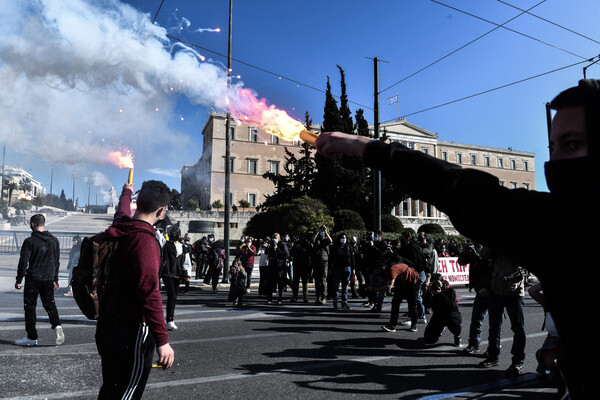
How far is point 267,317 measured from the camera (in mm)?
9211

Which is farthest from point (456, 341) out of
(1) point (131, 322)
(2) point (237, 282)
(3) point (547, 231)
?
(3) point (547, 231)

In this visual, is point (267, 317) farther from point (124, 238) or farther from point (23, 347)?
point (124, 238)

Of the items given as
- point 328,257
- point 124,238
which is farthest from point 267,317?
point 124,238

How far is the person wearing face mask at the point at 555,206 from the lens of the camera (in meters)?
0.86

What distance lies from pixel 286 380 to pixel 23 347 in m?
4.09

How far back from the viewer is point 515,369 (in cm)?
544

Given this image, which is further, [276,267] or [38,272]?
[276,267]

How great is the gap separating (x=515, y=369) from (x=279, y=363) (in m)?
3.15

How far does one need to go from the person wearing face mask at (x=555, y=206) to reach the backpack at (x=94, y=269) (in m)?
2.21

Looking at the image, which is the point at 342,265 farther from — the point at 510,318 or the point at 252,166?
the point at 252,166

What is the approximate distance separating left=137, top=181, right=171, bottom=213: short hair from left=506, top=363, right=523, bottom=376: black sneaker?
4979mm

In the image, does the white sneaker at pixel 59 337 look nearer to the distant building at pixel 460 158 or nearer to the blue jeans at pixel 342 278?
the blue jeans at pixel 342 278

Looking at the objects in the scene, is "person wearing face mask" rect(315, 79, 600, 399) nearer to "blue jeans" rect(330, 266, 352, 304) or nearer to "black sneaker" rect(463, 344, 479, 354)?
"black sneaker" rect(463, 344, 479, 354)

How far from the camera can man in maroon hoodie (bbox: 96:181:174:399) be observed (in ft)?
8.51
